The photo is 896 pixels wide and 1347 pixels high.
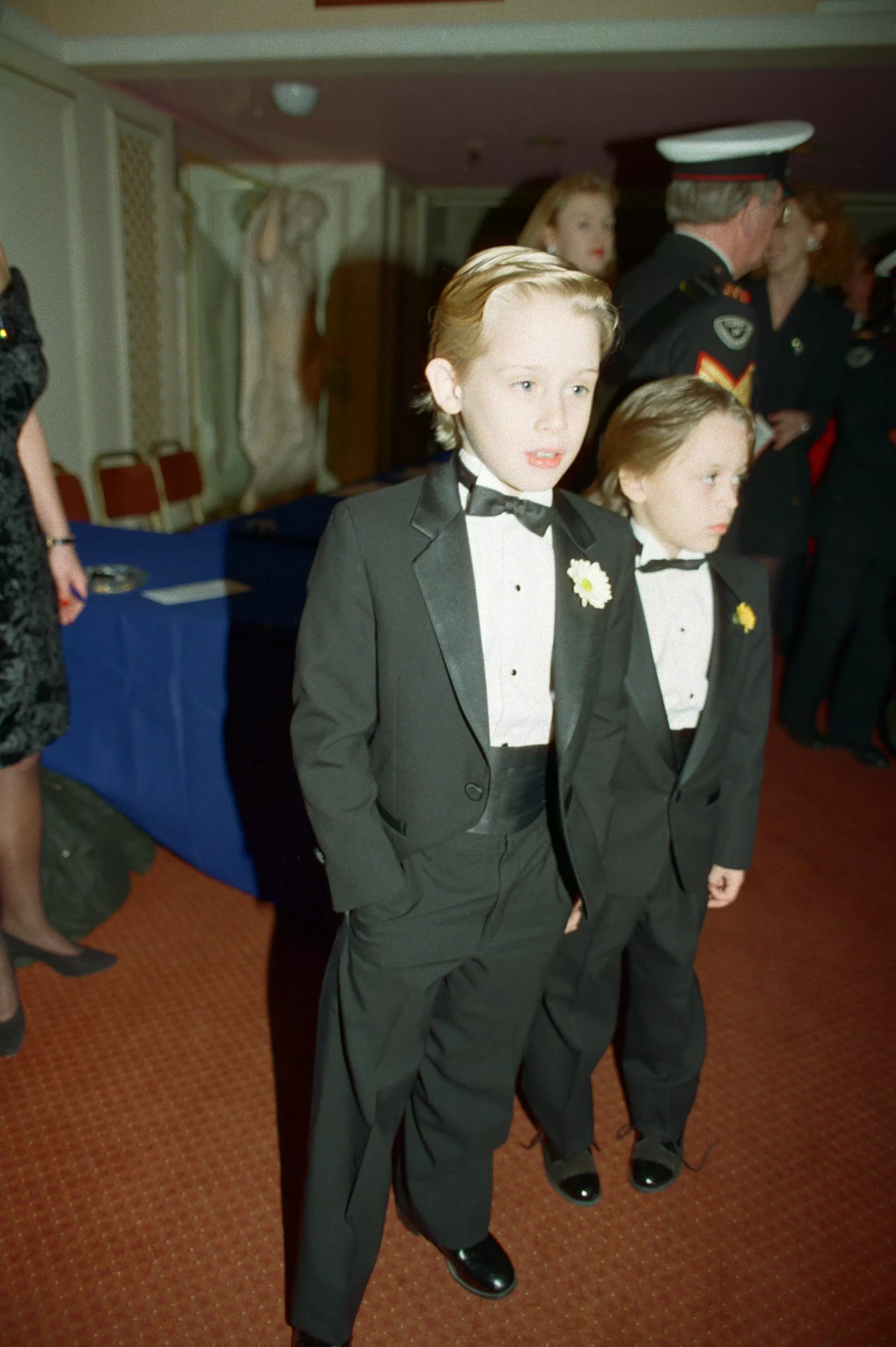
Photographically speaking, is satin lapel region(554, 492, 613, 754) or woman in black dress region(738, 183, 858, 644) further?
woman in black dress region(738, 183, 858, 644)

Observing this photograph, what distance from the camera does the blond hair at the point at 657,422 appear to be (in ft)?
3.99

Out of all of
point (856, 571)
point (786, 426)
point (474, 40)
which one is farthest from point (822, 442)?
point (474, 40)

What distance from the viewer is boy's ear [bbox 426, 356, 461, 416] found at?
98 centimetres

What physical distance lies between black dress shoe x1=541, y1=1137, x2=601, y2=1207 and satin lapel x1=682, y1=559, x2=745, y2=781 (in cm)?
74

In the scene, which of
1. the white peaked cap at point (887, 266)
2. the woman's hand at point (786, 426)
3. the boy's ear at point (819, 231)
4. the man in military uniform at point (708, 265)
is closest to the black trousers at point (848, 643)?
the woman's hand at point (786, 426)

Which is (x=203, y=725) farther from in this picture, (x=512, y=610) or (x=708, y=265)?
(x=708, y=265)

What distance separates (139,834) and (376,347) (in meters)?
4.54

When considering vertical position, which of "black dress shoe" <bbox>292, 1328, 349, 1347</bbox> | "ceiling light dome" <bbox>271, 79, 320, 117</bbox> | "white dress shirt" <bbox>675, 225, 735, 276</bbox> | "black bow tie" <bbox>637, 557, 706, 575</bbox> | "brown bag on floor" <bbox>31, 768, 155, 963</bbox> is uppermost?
"ceiling light dome" <bbox>271, 79, 320, 117</bbox>

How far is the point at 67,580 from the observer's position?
5.87 feet

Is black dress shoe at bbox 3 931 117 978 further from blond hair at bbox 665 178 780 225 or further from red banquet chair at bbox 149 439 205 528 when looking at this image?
red banquet chair at bbox 149 439 205 528

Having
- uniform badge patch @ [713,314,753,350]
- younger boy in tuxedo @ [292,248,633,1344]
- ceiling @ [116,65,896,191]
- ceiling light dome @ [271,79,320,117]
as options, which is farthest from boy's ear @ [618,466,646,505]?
ceiling light dome @ [271,79,320,117]

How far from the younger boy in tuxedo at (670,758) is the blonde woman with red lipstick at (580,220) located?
1.51 meters

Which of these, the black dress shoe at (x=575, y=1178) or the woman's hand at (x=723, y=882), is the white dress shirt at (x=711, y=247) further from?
the black dress shoe at (x=575, y=1178)

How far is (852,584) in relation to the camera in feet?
10.4
